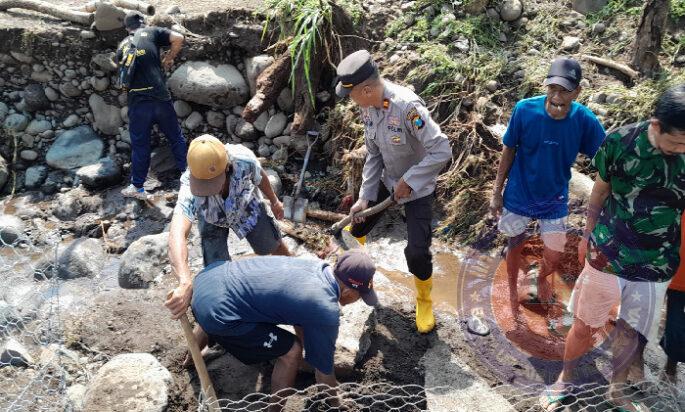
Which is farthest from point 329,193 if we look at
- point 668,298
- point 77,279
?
point 668,298

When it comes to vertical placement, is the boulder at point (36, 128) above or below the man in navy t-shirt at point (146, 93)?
below

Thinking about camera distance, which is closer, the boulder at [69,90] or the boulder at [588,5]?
the boulder at [588,5]

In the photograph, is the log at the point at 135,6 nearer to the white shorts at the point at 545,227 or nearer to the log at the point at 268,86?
the log at the point at 268,86

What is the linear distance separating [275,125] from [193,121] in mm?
1060

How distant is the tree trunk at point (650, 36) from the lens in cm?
516

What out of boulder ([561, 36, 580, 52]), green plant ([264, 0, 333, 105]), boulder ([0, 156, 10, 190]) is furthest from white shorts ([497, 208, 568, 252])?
boulder ([0, 156, 10, 190])

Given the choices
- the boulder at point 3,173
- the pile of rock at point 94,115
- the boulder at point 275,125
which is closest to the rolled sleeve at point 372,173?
the pile of rock at point 94,115

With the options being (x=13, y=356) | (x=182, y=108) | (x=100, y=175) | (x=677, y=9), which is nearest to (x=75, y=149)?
(x=100, y=175)

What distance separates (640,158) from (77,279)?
184 inches

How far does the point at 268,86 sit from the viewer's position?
19.7 ft

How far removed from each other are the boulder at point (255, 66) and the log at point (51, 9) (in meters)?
1.93

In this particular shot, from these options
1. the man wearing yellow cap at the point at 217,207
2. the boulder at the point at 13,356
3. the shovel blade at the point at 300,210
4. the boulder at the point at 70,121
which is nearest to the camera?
the man wearing yellow cap at the point at 217,207

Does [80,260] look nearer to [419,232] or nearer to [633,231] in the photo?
[419,232]

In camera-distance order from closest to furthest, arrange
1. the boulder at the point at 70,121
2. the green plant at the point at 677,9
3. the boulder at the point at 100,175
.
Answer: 1. the green plant at the point at 677,9
2. the boulder at the point at 100,175
3. the boulder at the point at 70,121
